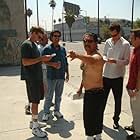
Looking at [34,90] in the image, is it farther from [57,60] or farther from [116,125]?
[116,125]

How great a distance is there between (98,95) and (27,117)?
2.50 meters

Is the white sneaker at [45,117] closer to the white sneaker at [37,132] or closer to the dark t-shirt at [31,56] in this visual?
the white sneaker at [37,132]

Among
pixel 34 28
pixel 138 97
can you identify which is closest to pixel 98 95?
pixel 138 97

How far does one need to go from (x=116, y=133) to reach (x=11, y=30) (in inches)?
469

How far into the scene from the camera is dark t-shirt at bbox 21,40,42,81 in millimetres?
5035

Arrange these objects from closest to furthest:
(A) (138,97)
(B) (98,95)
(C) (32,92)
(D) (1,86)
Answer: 1. (B) (98,95)
2. (A) (138,97)
3. (C) (32,92)
4. (D) (1,86)

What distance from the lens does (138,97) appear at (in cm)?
482

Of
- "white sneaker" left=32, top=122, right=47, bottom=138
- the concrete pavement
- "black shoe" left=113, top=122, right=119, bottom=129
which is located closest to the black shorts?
"white sneaker" left=32, top=122, right=47, bottom=138

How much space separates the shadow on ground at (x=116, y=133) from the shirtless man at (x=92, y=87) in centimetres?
75

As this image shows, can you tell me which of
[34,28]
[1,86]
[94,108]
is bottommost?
[1,86]

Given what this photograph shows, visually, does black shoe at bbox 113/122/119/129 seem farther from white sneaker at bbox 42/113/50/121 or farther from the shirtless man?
white sneaker at bbox 42/113/50/121

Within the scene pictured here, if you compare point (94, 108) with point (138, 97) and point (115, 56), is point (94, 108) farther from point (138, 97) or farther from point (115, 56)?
point (115, 56)

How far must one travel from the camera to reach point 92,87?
432cm

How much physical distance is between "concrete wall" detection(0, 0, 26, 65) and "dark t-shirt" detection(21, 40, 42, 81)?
11.1 m
